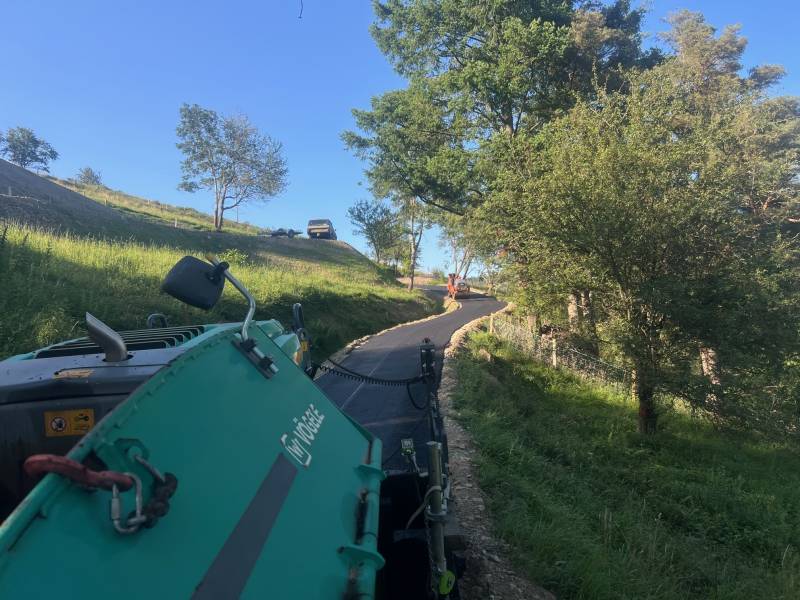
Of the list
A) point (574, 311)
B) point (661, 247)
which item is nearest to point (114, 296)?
point (574, 311)

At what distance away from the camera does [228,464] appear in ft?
6.14

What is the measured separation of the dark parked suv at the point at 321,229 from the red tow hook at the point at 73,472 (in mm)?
45205

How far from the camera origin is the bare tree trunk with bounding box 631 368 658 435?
34.2 feet

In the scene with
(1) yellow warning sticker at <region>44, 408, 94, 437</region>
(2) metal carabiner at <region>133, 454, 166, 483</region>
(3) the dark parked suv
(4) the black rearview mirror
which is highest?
(3) the dark parked suv

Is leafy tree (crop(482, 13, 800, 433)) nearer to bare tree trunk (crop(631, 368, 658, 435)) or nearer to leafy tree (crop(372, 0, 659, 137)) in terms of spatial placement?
bare tree trunk (crop(631, 368, 658, 435))

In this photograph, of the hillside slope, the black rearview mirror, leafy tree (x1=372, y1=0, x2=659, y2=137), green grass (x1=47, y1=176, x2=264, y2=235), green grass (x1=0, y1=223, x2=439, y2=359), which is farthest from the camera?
green grass (x1=47, y1=176, x2=264, y2=235)

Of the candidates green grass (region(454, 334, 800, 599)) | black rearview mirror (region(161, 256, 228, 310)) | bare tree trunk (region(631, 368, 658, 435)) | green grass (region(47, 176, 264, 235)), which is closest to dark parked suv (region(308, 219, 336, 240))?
green grass (region(47, 176, 264, 235))

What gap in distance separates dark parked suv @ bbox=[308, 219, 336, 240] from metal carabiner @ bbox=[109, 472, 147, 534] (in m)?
45.2

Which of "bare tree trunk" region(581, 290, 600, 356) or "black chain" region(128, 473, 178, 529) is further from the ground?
"bare tree trunk" region(581, 290, 600, 356)

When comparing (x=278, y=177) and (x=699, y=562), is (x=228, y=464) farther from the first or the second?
(x=278, y=177)

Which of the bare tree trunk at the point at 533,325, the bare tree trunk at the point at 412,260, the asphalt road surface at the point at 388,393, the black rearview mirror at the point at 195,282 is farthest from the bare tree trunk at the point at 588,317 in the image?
the bare tree trunk at the point at 412,260

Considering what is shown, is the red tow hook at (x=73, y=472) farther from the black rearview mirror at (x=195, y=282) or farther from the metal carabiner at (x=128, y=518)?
the black rearview mirror at (x=195, y=282)

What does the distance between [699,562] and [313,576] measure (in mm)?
5798

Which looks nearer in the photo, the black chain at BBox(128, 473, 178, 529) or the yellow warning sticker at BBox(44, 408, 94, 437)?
the black chain at BBox(128, 473, 178, 529)
